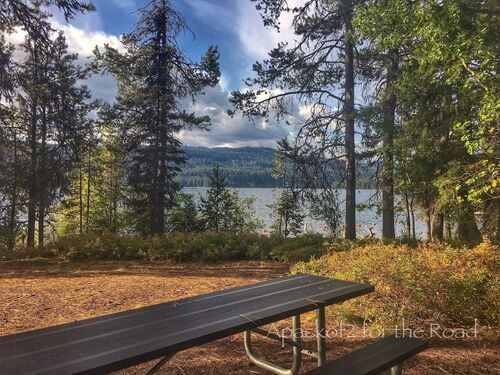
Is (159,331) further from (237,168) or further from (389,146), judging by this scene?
(237,168)

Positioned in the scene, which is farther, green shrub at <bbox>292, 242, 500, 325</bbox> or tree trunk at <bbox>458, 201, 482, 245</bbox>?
tree trunk at <bbox>458, 201, 482, 245</bbox>

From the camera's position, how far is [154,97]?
48.1ft

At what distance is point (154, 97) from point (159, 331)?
13567 millimetres

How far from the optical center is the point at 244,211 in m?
29.8

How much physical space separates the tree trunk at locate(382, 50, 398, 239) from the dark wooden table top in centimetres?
815

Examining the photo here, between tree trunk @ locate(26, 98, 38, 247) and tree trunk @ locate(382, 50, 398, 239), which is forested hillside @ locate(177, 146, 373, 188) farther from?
tree trunk @ locate(26, 98, 38, 247)

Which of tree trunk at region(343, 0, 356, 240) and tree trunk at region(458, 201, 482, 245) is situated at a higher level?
tree trunk at region(343, 0, 356, 240)

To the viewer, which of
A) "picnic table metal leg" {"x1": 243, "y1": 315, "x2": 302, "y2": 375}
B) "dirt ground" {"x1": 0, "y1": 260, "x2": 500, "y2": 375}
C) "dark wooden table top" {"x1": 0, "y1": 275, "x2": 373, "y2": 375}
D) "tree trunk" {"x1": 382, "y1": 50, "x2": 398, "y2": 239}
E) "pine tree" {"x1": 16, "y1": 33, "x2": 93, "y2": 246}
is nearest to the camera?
"dark wooden table top" {"x1": 0, "y1": 275, "x2": 373, "y2": 375}

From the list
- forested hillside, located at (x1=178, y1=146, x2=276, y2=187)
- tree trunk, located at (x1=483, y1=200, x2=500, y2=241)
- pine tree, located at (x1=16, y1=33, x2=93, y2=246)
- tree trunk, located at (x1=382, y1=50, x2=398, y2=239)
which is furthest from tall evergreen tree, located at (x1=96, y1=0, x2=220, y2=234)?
forested hillside, located at (x1=178, y1=146, x2=276, y2=187)

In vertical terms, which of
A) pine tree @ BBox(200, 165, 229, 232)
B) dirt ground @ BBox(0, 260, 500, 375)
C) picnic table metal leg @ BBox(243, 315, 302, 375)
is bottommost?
dirt ground @ BBox(0, 260, 500, 375)

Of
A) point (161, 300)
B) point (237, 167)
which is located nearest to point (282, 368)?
point (161, 300)

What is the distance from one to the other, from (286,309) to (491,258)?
3.58 meters

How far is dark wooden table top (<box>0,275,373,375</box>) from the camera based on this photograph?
A: 1.75 m

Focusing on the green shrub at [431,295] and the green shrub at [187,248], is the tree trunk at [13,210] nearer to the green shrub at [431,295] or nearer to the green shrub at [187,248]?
the green shrub at [187,248]
